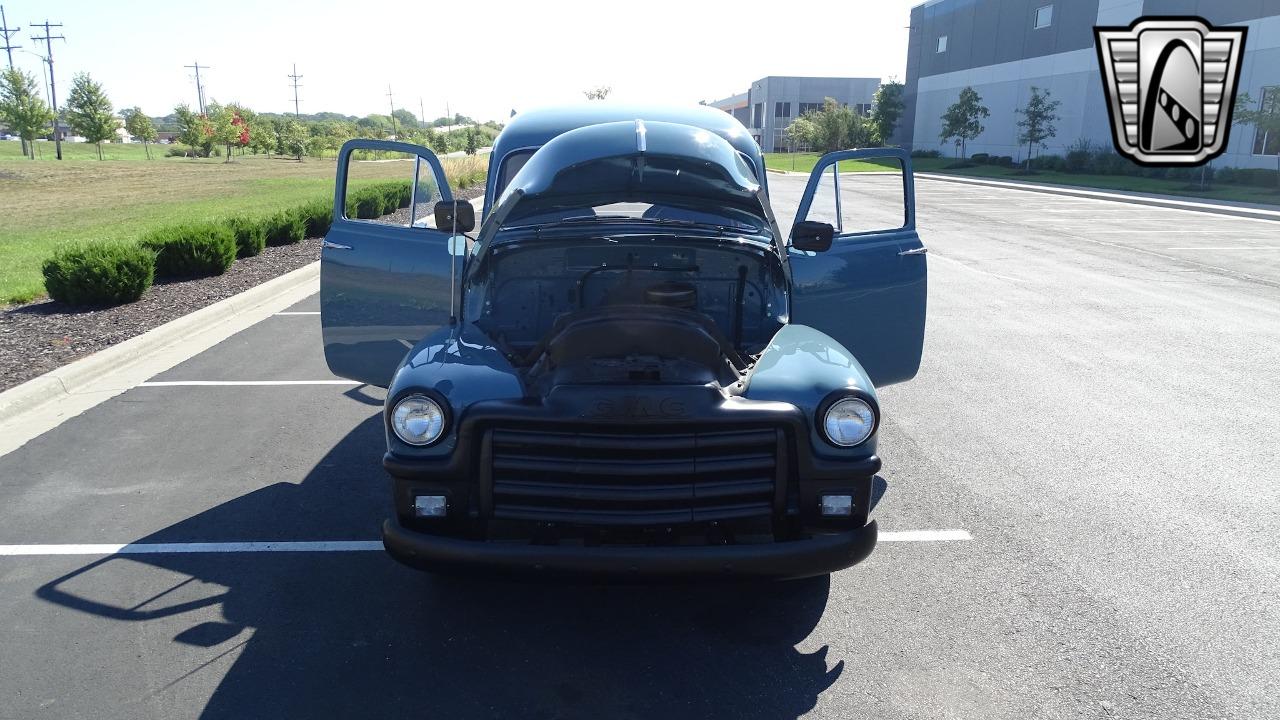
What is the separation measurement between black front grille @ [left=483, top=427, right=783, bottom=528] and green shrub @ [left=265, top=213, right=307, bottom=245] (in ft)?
42.4

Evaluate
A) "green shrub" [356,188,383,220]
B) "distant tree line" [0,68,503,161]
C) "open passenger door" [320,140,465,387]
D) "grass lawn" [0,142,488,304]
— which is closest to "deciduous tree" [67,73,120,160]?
"distant tree line" [0,68,503,161]

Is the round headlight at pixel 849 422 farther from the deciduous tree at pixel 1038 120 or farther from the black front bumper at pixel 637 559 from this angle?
the deciduous tree at pixel 1038 120

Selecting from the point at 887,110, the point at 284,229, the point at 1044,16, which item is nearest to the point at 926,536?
the point at 284,229

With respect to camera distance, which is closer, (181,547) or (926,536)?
(181,547)

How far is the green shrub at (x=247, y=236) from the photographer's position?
13477mm

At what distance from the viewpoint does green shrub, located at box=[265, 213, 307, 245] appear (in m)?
14.9

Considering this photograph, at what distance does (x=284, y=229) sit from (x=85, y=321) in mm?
6395

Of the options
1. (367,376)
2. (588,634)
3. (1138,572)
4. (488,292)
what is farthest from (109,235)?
(1138,572)

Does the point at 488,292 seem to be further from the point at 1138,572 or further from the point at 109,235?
the point at 109,235

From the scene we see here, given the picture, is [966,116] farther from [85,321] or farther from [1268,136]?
[85,321]

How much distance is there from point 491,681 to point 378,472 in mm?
2411

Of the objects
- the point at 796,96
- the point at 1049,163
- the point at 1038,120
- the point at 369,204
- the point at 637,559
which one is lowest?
the point at 637,559

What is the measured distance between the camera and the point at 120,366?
7770 millimetres

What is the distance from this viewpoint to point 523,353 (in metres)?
4.25
